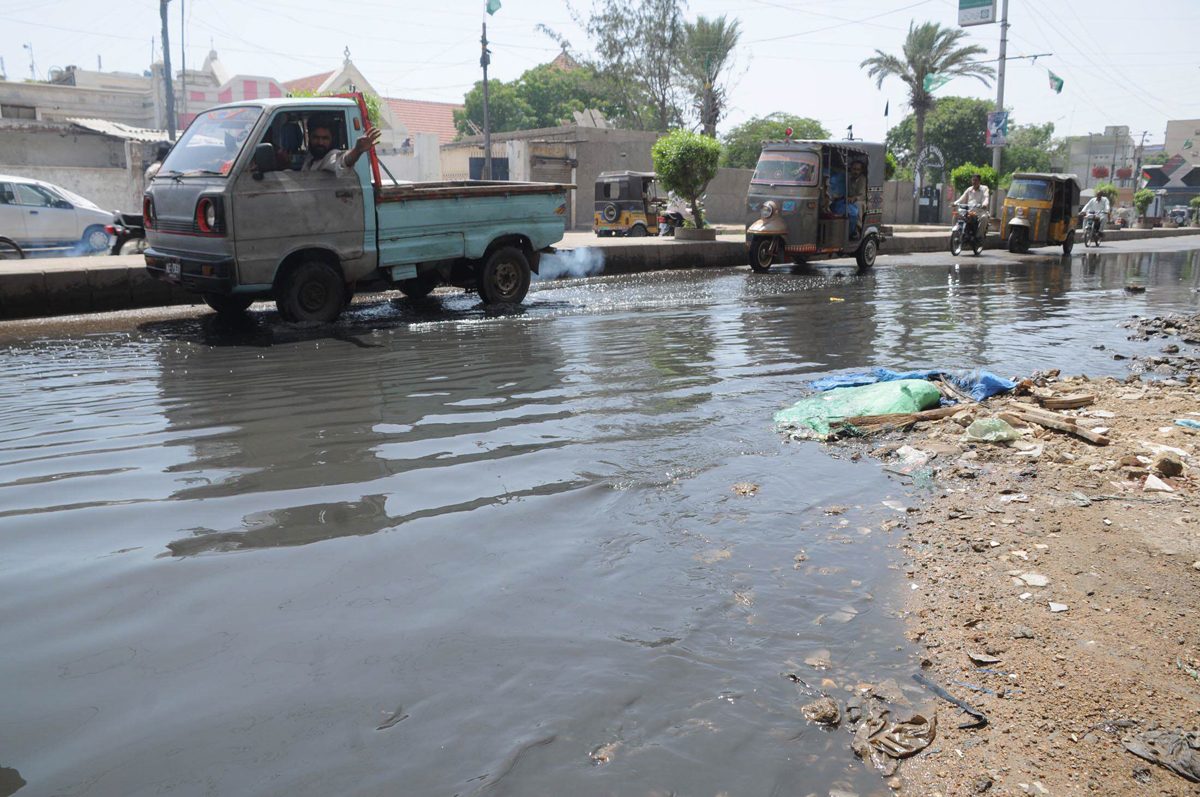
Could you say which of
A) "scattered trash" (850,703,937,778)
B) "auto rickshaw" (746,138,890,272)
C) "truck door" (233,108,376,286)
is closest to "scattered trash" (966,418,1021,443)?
"scattered trash" (850,703,937,778)

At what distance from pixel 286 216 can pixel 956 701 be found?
297 inches

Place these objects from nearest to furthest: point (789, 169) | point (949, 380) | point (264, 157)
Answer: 1. point (949, 380)
2. point (264, 157)
3. point (789, 169)

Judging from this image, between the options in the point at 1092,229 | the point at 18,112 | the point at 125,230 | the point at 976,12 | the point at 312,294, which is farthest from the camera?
the point at 18,112

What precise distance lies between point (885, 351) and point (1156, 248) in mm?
25605

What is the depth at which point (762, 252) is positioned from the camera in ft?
51.8

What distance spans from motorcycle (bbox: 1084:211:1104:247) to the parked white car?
1046 inches

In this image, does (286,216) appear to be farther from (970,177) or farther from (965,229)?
(970,177)

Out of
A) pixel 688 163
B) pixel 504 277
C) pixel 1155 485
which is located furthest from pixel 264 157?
pixel 688 163

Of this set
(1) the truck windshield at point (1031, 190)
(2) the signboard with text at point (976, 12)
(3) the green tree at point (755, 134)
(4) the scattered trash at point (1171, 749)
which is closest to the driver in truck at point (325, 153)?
(4) the scattered trash at point (1171, 749)

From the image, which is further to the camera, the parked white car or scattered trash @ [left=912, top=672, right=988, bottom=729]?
the parked white car

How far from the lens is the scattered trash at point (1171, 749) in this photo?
2188 millimetres

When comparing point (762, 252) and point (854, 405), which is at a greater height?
point (762, 252)

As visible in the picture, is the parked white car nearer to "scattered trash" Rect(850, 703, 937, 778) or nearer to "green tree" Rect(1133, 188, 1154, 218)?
"scattered trash" Rect(850, 703, 937, 778)

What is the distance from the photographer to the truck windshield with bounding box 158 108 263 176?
8.26 metres
